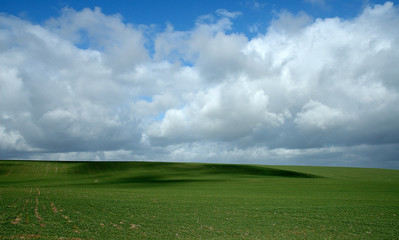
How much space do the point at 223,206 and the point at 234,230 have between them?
359 inches

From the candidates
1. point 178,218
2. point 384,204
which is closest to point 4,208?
point 178,218

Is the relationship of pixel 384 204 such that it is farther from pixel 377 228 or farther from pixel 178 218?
pixel 178 218

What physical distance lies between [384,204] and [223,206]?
1812cm

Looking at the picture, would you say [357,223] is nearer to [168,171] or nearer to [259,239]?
[259,239]

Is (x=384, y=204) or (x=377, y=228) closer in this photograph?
(x=377, y=228)

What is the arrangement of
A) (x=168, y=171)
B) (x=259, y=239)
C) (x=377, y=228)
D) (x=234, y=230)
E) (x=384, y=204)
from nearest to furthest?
(x=259, y=239)
(x=234, y=230)
(x=377, y=228)
(x=384, y=204)
(x=168, y=171)

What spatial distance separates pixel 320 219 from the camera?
78.1ft

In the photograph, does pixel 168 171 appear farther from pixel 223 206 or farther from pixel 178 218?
pixel 178 218

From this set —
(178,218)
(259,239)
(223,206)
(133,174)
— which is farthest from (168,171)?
(259,239)

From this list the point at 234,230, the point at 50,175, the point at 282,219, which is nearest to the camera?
the point at 234,230

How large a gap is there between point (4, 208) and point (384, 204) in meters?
36.8

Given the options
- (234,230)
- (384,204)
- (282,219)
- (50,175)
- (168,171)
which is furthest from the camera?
(168,171)

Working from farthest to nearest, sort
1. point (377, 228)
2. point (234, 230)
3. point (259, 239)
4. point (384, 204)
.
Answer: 1. point (384, 204)
2. point (377, 228)
3. point (234, 230)
4. point (259, 239)

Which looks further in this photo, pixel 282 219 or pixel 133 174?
pixel 133 174
